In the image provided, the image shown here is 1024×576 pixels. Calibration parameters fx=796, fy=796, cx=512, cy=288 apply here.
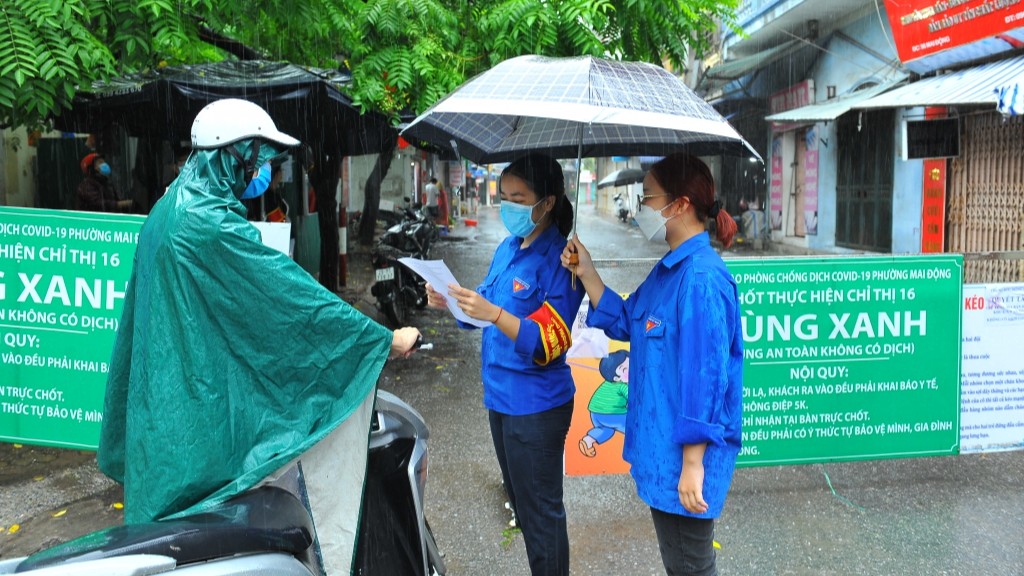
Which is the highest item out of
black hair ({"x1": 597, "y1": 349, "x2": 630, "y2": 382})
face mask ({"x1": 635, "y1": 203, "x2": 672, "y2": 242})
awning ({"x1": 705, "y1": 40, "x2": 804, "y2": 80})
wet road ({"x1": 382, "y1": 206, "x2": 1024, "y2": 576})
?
awning ({"x1": 705, "y1": 40, "x2": 804, "y2": 80})

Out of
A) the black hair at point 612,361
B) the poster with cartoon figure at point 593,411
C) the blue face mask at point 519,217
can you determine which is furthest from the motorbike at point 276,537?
the poster with cartoon figure at point 593,411

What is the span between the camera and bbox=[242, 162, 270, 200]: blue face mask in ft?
8.25

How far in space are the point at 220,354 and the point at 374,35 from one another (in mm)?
5112

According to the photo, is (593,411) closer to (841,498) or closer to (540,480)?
(841,498)

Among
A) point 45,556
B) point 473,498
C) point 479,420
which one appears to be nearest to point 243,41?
point 479,420

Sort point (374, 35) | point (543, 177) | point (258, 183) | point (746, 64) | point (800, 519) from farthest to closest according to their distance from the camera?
point (746, 64) < point (374, 35) < point (800, 519) < point (543, 177) < point (258, 183)

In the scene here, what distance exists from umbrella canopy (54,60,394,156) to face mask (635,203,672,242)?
16.9 feet

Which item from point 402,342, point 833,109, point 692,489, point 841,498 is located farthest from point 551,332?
point 833,109

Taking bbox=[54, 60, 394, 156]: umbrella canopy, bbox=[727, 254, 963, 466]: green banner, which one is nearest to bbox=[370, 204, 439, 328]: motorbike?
bbox=[54, 60, 394, 156]: umbrella canopy

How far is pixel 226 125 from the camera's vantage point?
2330 mm

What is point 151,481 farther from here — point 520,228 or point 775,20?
point 775,20

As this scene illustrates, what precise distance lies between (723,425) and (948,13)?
34.0 ft

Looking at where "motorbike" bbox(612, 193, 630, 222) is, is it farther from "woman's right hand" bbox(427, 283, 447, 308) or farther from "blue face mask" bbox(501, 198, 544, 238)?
"woman's right hand" bbox(427, 283, 447, 308)

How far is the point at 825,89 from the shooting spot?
1675 centimetres
